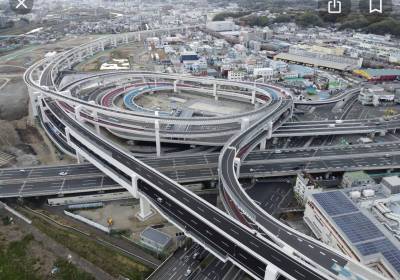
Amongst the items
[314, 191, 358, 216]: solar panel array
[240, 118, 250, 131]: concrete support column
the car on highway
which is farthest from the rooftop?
[240, 118, 250, 131]: concrete support column

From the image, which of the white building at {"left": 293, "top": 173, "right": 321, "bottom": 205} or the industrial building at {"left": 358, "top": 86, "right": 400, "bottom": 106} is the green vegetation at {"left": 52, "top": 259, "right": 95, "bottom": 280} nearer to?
the white building at {"left": 293, "top": 173, "right": 321, "bottom": 205}

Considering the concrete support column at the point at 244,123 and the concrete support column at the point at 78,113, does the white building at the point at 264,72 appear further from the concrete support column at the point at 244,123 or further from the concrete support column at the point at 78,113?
the concrete support column at the point at 78,113

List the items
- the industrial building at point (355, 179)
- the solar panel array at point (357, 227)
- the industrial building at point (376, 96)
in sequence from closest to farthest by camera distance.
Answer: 1. the solar panel array at point (357, 227)
2. the industrial building at point (355, 179)
3. the industrial building at point (376, 96)

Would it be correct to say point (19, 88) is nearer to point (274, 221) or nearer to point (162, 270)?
point (162, 270)

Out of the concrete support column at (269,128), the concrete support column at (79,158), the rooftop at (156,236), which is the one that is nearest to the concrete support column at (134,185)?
the rooftop at (156,236)

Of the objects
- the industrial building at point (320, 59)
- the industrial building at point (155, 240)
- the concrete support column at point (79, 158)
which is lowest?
the industrial building at point (155, 240)

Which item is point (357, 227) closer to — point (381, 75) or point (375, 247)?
point (375, 247)

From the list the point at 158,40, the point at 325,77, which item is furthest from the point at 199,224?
the point at 158,40
